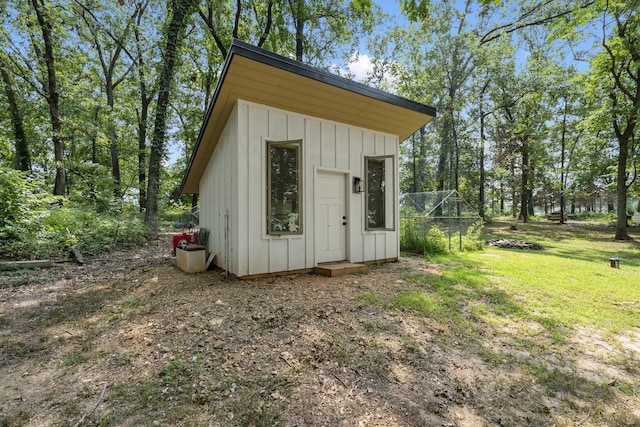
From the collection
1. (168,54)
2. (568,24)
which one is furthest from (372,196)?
(568,24)

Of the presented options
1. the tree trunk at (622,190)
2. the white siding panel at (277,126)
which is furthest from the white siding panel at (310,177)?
the tree trunk at (622,190)

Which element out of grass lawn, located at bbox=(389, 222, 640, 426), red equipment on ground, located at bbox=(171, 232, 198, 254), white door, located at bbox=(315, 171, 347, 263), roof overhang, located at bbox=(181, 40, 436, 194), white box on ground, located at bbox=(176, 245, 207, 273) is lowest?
grass lawn, located at bbox=(389, 222, 640, 426)

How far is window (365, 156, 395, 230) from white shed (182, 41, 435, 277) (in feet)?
0.07

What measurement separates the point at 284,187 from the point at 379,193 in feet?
7.41

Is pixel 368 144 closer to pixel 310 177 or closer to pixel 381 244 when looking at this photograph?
pixel 310 177

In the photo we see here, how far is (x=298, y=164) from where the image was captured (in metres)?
4.86

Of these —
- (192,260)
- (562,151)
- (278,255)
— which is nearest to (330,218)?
(278,255)

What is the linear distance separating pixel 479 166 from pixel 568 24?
1056 centimetres

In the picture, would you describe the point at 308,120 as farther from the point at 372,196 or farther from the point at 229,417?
the point at 229,417

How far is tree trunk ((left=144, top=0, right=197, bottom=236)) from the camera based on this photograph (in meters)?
8.90

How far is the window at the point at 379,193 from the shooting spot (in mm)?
5895

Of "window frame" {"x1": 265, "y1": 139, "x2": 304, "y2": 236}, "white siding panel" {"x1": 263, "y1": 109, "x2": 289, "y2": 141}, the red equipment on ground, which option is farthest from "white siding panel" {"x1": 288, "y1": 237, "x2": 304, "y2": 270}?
the red equipment on ground

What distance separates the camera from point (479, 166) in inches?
794

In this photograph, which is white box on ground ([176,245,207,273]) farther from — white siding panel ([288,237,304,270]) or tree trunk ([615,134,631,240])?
tree trunk ([615,134,631,240])
